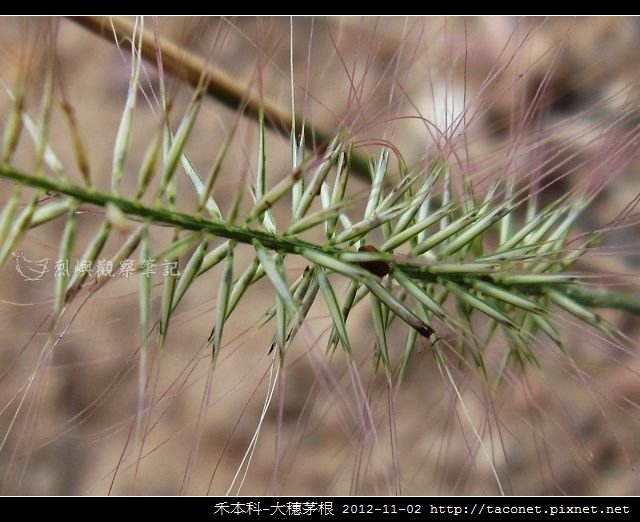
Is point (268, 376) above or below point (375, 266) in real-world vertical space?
above

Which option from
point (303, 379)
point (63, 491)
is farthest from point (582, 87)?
point (63, 491)

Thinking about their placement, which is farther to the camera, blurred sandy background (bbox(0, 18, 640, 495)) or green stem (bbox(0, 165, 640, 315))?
blurred sandy background (bbox(0, 18, 640, 495))

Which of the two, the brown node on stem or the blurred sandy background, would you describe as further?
the blurred sandy background

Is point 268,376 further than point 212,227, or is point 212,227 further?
point 268,376

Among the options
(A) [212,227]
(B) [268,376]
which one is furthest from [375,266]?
(B) [268,376]

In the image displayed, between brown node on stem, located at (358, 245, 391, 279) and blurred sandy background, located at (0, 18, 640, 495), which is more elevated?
blurred sandy background, located at (0, 18, 640, 495)

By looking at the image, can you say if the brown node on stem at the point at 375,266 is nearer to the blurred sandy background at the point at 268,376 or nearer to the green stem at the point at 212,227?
the green stem at the point at 212,227

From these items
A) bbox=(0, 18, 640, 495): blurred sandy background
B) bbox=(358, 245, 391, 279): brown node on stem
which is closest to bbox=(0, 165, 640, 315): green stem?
bbox=(358, 245, 391, 279): brown node on stem

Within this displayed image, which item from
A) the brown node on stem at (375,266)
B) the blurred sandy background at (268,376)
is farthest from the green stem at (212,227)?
the blurred sandy background at (268,376)

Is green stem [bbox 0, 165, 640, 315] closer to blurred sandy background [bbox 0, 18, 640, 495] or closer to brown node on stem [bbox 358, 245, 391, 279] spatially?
brown node on stem [bbox 358, 245, 391, 279]

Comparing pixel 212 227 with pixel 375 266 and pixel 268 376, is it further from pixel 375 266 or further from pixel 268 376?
pixel 268 376
